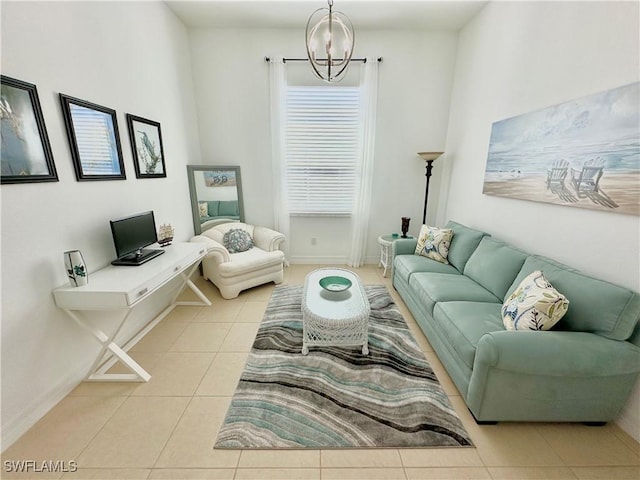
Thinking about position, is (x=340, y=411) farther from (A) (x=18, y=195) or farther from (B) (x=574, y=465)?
(A) (x=18, y=195)

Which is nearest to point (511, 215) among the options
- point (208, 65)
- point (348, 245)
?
point (348, 245)

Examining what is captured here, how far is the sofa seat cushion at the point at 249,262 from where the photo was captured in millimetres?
2910

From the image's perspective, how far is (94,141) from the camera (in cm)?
199

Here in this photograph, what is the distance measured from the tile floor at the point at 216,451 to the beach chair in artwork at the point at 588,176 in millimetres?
1468

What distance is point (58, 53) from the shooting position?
1.68 metres

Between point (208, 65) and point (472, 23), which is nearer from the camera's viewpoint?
point (472, 23)

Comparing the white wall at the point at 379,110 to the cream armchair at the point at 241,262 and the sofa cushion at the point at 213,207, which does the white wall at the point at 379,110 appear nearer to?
the sofa cushion at the point at 213,207

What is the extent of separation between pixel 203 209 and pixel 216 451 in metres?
2.87

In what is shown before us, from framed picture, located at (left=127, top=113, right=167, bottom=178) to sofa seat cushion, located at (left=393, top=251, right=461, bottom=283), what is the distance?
110 inches

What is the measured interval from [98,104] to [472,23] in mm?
3941

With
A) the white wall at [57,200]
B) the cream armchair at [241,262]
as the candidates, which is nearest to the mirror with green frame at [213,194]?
the cream armchair at [241,262]

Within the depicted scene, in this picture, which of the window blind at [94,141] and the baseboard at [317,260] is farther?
the baseboard at [317,260]

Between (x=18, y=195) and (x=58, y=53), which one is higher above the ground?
(x=58, y=53)

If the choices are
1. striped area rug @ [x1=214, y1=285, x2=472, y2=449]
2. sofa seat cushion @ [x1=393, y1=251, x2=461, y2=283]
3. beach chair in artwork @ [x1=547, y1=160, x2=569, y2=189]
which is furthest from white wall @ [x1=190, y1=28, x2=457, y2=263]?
striped area rug @ [x1=214, y1=285, x2=472, y2=449]
